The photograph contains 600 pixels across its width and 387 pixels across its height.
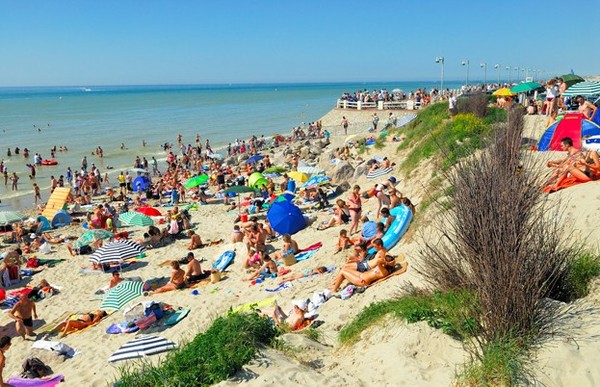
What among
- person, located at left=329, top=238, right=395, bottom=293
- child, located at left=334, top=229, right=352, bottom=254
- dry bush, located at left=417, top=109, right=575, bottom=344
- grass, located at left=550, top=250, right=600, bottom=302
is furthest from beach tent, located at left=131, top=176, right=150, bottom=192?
grass, located at left=550, top=250, right=600, bottom=302

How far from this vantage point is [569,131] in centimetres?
1142

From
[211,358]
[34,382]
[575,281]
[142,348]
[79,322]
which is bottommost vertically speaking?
[79,322]

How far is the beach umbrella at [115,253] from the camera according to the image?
40.6 feet

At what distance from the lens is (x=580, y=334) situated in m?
4.75

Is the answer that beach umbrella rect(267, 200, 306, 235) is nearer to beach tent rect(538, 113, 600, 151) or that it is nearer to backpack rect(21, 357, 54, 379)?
beach tent rect(538, 113, 600, 151)

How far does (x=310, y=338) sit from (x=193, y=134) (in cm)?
4096

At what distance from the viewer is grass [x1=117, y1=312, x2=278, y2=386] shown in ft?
16.3

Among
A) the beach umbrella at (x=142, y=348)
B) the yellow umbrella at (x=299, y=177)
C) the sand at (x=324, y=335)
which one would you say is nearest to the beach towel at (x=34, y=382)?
the sand at (x=324, y=335)

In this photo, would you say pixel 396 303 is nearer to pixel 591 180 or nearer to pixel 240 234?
pixel 591 180

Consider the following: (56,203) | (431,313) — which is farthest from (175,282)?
(56,203)

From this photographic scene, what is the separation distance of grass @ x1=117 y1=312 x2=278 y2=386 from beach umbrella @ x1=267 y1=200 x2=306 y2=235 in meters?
7.92

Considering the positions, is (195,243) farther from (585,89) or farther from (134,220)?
(585,89)

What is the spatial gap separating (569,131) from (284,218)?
24.6 feet

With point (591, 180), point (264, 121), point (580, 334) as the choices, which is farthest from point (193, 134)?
point (580, 334)
